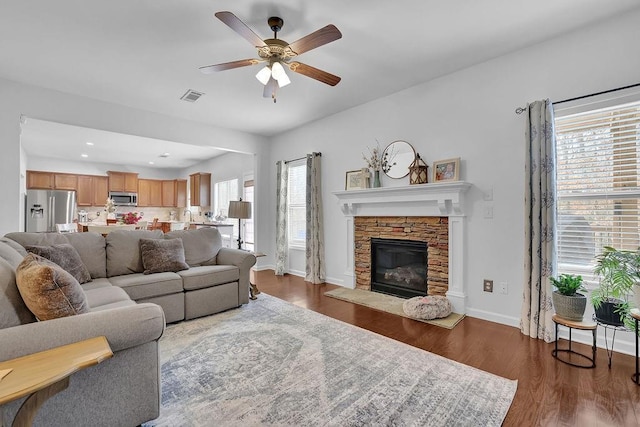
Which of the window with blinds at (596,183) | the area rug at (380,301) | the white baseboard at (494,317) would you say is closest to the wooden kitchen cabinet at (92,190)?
Answer: the area rug at (380,301)

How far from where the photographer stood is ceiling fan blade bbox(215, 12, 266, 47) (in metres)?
1.86

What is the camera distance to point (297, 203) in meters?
5.44

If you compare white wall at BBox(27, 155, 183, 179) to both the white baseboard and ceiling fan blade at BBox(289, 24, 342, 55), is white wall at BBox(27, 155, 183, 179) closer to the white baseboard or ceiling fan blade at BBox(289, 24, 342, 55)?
ceiling fan blade at BBox(289, 24, 342, 55)

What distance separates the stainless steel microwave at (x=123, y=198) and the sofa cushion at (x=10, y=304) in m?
7.91

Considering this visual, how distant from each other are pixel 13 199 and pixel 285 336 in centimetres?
353

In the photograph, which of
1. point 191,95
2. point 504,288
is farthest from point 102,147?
point 504,288

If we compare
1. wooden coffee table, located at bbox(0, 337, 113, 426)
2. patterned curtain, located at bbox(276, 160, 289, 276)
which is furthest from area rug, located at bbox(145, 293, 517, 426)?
patterned curtain, located at bbox(276, 160, 289, 276)

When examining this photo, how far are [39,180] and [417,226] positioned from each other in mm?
8993

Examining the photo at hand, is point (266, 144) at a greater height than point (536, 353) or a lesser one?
greater

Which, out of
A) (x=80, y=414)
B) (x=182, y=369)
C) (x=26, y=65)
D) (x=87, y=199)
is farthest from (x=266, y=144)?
(x=87, y=199)

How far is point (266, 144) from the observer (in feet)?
19.3

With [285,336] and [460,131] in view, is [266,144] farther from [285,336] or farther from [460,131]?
[285,336]

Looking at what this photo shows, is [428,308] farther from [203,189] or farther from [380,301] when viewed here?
[203,189]

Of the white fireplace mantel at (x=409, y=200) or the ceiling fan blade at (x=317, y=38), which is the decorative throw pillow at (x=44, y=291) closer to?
the ceiling fan blade at (x=317, y=38)
